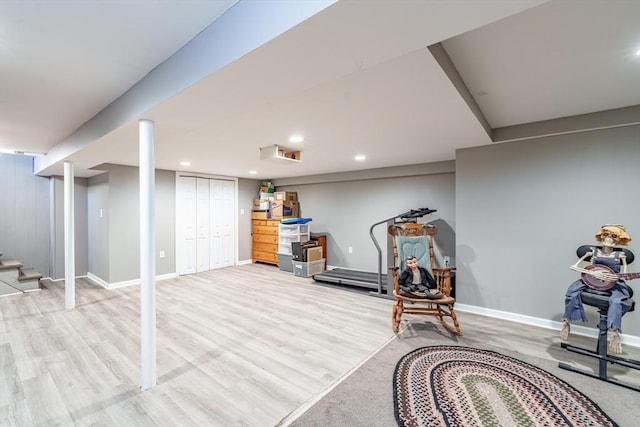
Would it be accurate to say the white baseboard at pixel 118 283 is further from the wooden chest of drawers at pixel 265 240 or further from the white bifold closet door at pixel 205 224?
the wooden chest of drawers at pixel 265 240

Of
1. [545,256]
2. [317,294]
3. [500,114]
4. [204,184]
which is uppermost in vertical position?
[500,114]

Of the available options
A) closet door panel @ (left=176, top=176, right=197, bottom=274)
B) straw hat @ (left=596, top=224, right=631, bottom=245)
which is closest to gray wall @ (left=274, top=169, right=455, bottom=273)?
straw hat @ (left=596, top=224, right=631, bottom=245)

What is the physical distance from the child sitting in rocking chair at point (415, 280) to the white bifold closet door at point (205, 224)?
15.0 ft

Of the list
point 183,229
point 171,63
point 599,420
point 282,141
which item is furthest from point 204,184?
point 599,420

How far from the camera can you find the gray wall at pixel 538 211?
2705 millimetres

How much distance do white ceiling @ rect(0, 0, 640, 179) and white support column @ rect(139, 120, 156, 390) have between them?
0.65 feet

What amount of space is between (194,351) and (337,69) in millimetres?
2736

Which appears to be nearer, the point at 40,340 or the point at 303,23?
the point at 303,23

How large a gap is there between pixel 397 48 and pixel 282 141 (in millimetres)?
2233

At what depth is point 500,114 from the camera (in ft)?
9.04

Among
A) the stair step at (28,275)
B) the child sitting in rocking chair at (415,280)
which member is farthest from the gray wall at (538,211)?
the stair step at (28,275)

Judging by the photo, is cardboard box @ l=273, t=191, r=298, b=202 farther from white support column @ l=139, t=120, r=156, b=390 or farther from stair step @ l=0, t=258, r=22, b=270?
stair step @ l=0, t=258, r=22, b=270

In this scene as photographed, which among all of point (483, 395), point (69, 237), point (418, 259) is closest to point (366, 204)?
point (418, 259)

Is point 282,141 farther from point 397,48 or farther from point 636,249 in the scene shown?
point 636,249
